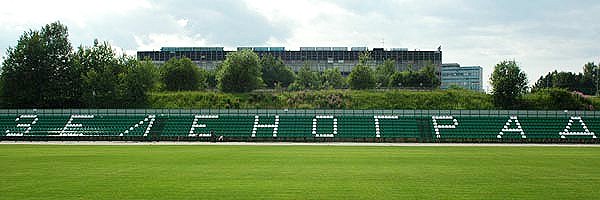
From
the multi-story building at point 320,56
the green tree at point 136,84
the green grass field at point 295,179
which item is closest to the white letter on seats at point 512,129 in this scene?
the green grass field at point 295,179

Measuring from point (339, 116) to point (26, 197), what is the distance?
5479cm

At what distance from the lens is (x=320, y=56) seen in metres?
162

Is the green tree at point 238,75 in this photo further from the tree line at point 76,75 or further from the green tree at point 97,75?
the green tree at point 97,75

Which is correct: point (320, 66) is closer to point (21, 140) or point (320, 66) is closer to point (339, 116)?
point (339, 116)

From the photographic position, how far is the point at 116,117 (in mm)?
72438

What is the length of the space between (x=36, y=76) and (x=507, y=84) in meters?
62.7

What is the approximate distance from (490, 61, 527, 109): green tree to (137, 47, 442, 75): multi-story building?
247ft

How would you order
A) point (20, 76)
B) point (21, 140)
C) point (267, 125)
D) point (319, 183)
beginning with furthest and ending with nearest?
point (20, 76) → point (267, 125) → point (21, 140) → point (319, 183)

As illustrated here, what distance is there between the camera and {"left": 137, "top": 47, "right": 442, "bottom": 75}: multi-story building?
162m

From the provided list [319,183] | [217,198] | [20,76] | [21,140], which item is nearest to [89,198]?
[217,198]

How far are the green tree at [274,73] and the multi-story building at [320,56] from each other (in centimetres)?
2844

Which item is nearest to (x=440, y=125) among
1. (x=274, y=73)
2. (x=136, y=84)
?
(x=136, y=84)

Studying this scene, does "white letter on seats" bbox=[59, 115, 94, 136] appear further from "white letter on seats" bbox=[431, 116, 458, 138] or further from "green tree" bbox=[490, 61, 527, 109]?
"green tree" bbox=[490, 61, 527, 109]

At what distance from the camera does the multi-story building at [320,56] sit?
530 ft
